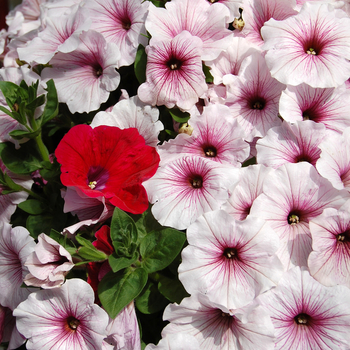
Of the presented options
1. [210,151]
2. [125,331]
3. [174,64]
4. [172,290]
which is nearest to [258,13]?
[174,64]

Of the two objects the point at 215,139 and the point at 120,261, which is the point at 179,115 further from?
the point at 120,261

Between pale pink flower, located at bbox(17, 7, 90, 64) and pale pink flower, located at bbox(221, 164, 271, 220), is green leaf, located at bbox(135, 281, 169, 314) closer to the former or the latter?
pale pink flower, located at bbox(221, 164, 271, 220)

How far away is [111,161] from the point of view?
0.77 metres

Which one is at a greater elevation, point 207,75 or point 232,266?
point 207,75

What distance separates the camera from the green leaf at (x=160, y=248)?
695 millimetres

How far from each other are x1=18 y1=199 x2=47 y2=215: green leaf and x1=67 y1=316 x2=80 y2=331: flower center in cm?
25

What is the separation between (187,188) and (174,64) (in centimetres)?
30

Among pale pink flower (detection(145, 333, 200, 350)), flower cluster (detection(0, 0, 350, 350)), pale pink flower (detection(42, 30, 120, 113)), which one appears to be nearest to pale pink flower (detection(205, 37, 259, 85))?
flower cluster (detection(0, 0, 350, 350))

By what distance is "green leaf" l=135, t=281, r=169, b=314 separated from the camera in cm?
73

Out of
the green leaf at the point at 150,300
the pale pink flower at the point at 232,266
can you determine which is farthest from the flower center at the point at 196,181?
the green leaf at the point at 150,300

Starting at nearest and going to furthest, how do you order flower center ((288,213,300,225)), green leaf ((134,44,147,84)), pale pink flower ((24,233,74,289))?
pale pink flower ((24,233,74,289)) < flower center ((288,213,300,225)) < green leaf ((134,44,147,84))

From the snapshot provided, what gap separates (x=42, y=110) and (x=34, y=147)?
0.10 metres

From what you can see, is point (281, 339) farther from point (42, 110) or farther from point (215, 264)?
point (42, 110)

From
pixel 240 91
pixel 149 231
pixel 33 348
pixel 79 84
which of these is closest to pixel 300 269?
pixel 149 231
